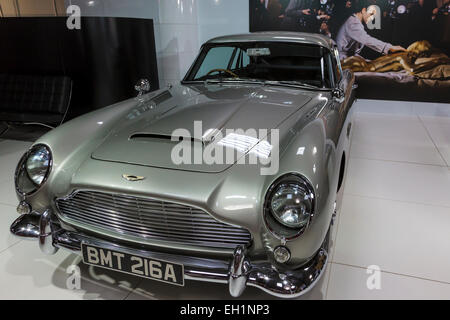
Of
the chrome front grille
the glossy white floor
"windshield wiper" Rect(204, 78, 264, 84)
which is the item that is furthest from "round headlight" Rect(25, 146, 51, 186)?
"windshield wiper" Rect(204, 78, 264, 84)

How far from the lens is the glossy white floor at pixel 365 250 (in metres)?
1.91

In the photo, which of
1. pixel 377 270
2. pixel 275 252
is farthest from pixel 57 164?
pixel 377 270

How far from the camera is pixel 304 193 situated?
1463mm

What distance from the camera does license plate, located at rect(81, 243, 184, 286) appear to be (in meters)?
1.53

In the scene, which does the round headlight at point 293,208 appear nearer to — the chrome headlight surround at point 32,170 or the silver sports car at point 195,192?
the silver sports car at point 195,192

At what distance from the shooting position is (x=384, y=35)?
5461mm

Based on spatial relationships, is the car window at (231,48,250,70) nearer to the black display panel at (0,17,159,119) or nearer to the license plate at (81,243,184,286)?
the license plate at (81,243,184,286)

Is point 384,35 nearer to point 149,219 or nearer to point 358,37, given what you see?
point 358,37

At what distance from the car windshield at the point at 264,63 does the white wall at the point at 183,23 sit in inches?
123

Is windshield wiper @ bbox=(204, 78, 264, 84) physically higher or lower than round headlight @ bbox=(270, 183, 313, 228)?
higher

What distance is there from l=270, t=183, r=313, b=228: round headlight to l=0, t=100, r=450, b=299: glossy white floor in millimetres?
629

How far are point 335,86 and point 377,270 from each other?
1304 mm

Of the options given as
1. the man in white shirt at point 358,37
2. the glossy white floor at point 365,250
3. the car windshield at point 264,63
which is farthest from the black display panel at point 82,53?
the man in white shirt at point 358,37

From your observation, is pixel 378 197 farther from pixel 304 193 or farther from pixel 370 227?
pixel 304 193
